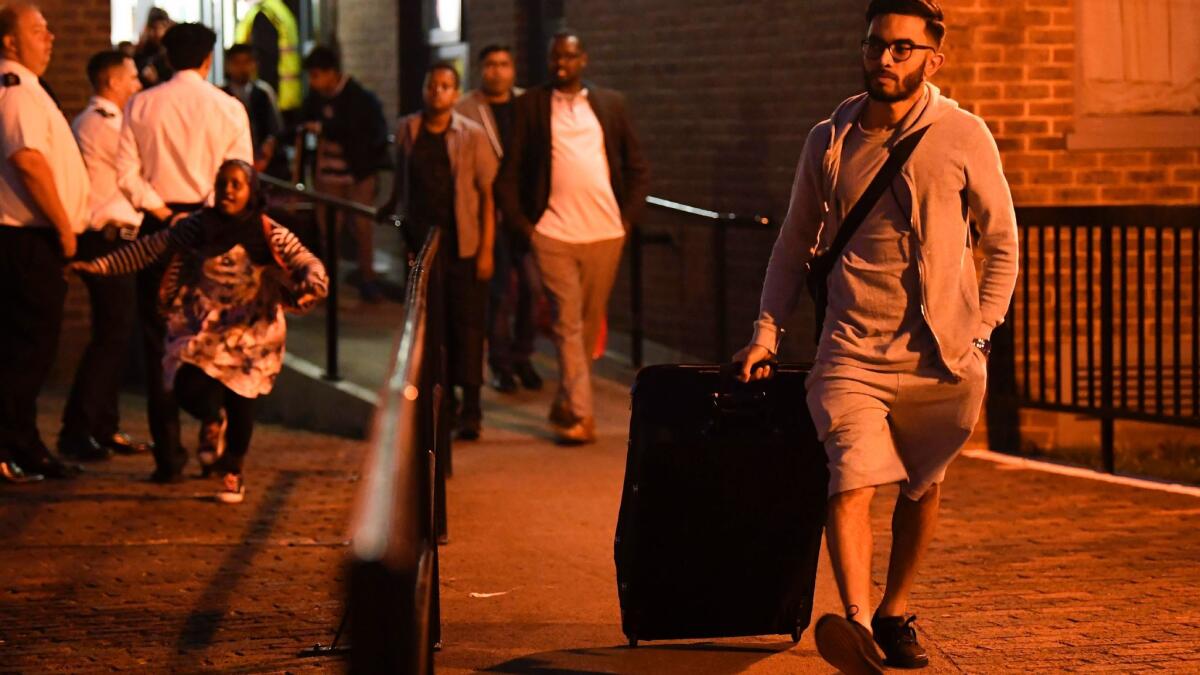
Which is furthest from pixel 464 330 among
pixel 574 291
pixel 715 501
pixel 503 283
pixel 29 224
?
pixel 715 501

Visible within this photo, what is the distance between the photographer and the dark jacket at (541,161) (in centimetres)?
1003

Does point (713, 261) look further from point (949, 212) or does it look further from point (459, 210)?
point (949, 212)

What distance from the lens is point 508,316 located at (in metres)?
12.2

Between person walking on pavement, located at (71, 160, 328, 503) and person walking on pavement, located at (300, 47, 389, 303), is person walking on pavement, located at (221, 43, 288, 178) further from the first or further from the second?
person walking on pavement, located at (71, 160, 328, 503)

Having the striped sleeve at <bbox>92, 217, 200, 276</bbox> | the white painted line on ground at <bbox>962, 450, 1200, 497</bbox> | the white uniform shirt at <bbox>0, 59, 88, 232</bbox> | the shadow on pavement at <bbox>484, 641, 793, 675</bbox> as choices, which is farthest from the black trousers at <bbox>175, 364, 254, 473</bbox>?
the white painted line on ground at <bbox>962, 450, 1200, 497</bbox>

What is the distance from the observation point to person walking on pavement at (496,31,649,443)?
32.9ft

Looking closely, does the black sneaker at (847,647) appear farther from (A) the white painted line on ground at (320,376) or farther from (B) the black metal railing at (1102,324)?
(A) the white painted line on ground at (320,376)

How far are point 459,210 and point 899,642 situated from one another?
17.1 ft

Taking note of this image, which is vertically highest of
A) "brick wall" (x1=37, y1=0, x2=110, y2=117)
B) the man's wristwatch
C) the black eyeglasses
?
"brick wall" (x1=37, y1=0, x2=110, y2=117)

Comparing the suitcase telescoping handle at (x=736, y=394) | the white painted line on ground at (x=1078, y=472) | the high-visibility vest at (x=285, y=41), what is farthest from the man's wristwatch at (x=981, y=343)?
the high-visibility vest at (x=285, y=41)

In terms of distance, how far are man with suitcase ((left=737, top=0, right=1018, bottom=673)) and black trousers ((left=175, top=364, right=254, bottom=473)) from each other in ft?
13.1

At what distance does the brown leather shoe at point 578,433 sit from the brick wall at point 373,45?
26.0 ft

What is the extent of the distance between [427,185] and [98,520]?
281 centimetres

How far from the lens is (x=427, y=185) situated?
10.7 m
